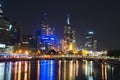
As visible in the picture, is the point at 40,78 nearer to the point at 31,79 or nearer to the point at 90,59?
the point at 31,79

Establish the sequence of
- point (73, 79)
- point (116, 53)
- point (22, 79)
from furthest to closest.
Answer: point (116, 53)
point (73, 79)
point (22, 79)

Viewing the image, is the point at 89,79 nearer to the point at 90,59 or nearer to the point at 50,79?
the point at 50,79

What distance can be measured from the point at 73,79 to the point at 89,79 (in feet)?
9.83

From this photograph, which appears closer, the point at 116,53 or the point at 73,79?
the point at 73,79

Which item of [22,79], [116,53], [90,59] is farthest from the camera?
[90,59]

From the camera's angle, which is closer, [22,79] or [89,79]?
[22,79]

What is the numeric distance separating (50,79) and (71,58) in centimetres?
13281

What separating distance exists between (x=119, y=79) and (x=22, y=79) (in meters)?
17.0

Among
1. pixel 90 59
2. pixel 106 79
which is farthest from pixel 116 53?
pixel 106 79

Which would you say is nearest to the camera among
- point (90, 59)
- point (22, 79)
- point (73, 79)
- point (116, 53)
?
point (22, 79)

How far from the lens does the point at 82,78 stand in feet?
206

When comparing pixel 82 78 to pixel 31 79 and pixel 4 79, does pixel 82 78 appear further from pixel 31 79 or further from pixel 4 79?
pixel 4 79

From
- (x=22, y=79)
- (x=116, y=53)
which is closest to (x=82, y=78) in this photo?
(x=22, y=79)

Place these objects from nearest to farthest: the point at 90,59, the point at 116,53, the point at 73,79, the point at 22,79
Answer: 1. the point at 22,79
2. the point at 73,79
3. the point at 116,53
4. the point at 90,59
